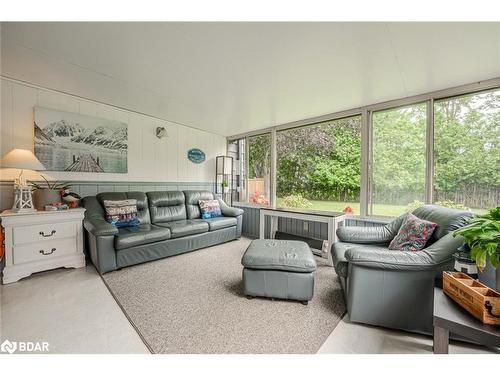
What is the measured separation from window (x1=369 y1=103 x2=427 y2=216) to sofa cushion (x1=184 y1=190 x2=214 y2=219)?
2.87 metres

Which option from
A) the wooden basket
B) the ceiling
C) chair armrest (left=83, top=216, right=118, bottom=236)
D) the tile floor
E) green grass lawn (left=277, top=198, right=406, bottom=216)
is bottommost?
the tile floor

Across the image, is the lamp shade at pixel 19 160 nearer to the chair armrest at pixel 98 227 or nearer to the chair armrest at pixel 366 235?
the chair armrest at pixel 98 227

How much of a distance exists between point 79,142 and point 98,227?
4.66 ft

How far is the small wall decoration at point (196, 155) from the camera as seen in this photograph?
436cm

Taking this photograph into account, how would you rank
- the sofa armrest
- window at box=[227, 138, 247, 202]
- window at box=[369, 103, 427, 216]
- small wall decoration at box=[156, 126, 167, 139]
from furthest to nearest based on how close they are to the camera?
window at box=[227, 138, 247, 202], small wall decoration at box=[156, 126, 167, 139], window at box=[369, 103, 427, 216], the sofa armrest

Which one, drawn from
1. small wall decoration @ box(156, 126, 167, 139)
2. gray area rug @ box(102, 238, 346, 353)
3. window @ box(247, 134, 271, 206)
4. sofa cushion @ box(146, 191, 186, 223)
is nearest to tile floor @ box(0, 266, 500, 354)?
gray area rug @ box(102, 238, 346, 353)

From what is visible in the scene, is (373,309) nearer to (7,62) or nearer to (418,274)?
(418,274)

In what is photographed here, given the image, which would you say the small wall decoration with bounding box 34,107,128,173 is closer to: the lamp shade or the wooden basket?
the lamp shade

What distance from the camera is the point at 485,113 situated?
229cm

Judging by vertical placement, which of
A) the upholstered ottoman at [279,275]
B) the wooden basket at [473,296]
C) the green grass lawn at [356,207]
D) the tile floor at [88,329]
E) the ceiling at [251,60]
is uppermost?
the ceiling at [251,60]

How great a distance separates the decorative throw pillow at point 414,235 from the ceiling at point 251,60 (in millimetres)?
1479

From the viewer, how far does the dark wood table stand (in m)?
Answer: 0.98

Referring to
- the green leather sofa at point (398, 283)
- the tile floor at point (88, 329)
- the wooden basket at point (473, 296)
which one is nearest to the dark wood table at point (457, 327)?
the wooden basket at point (473, 296)
